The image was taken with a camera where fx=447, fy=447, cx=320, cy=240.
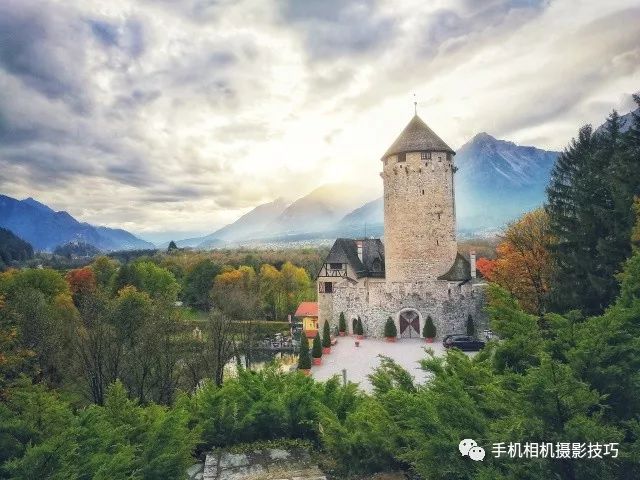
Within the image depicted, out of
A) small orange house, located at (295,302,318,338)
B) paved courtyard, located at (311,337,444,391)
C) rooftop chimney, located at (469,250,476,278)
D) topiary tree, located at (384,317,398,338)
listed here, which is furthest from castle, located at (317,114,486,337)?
small orange house, located at (295,302,318,338)

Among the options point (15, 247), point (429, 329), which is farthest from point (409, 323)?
point (15, 247)

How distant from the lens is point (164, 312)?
20547mm

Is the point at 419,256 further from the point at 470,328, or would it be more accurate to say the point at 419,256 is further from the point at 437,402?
the point at 437,402

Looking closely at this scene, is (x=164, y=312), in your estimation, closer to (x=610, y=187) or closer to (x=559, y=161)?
(x=610, y=187)

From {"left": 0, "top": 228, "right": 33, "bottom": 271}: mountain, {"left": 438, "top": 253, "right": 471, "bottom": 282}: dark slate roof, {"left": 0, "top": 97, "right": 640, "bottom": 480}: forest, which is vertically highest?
{"left": 0, "top": 228, "right": 33, "bottom": 271}: mountain

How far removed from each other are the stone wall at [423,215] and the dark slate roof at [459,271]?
15.0 inches

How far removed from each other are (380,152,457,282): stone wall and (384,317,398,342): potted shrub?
3.08 metres

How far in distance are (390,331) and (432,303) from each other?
3.32 metres

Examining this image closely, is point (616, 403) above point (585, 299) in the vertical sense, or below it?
below

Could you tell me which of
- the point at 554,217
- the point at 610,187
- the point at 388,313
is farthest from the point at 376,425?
the point at 388,313

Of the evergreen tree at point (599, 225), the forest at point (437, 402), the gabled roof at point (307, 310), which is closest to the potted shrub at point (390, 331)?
the evergreen tree at point (599, 225)

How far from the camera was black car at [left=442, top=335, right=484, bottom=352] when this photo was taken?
2554 centimetres

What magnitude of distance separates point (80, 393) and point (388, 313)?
60.5 feet

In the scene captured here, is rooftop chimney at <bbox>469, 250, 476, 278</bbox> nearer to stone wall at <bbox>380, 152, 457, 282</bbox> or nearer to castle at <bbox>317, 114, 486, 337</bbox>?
castle at <bbox>317, 114, 486, 337</bbox>
